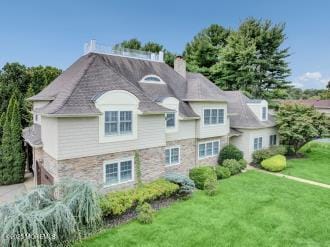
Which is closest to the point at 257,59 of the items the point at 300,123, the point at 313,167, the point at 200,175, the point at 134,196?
the point at 300,123

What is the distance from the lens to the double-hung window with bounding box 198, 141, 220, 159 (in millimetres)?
19000

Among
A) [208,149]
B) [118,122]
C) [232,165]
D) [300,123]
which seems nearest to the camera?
[118,122]

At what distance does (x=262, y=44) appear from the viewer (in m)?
32.8

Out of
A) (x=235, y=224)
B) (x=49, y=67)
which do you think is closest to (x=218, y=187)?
(x=235, y=224)

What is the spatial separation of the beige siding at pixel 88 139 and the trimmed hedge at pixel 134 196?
7.32 ft

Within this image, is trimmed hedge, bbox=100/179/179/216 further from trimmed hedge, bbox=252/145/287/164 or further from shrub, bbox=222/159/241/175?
trimmed hedge, bbox=252/145/287/164

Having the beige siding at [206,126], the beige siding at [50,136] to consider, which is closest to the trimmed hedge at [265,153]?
the beige siding at [206,126]

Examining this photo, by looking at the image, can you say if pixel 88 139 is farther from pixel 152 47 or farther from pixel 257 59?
pixel 152 47

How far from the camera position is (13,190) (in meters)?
15.4

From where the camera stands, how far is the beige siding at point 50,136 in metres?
10.8

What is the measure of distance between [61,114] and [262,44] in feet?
101

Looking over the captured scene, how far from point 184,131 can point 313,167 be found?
1346 cm

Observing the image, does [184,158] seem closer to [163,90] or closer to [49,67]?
[163,90]

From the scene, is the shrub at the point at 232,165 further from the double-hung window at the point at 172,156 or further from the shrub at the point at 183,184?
the shrub at the point at 183,184
